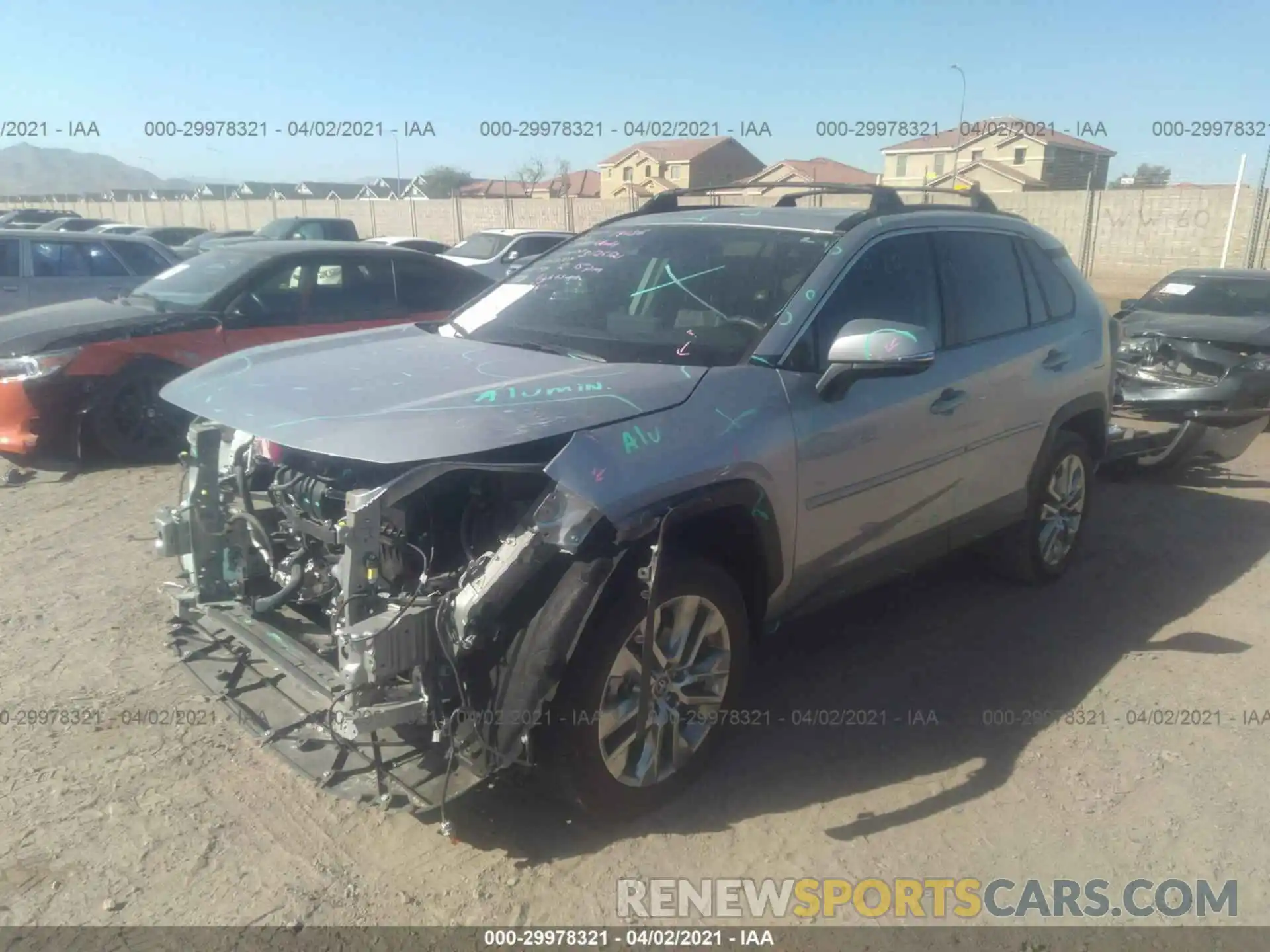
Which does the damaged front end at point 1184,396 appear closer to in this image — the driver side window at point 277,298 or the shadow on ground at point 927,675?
the shadow on ground at point 927,675

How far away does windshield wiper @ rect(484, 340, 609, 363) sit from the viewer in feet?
11.4

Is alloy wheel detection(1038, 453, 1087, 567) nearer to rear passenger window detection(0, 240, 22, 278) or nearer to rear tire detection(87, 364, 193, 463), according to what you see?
rear tire detection(87, 364, 193, 463)

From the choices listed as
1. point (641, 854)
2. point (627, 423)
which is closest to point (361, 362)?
point (627, 423)

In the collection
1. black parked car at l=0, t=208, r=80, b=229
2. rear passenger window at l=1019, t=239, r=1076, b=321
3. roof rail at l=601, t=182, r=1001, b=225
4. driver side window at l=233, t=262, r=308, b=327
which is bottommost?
driver side window at l=233, t=262, r=308, b=327

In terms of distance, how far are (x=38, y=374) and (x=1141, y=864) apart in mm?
6856

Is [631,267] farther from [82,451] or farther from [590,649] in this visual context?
[82,451]

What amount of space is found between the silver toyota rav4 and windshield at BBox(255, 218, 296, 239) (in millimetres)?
17909

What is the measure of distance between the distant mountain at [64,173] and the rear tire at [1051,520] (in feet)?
475

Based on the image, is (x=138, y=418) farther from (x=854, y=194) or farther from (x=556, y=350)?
(x=854, y=194)

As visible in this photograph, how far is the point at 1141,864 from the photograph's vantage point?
300 centimetres

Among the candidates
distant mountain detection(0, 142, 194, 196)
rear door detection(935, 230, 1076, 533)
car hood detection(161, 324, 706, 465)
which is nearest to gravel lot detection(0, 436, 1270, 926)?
rear door detection(935, 230, 1076, 533)

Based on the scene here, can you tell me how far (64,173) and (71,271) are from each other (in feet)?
622

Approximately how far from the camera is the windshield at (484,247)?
19.3 meters

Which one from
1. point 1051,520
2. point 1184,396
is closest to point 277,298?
point 1051,520
